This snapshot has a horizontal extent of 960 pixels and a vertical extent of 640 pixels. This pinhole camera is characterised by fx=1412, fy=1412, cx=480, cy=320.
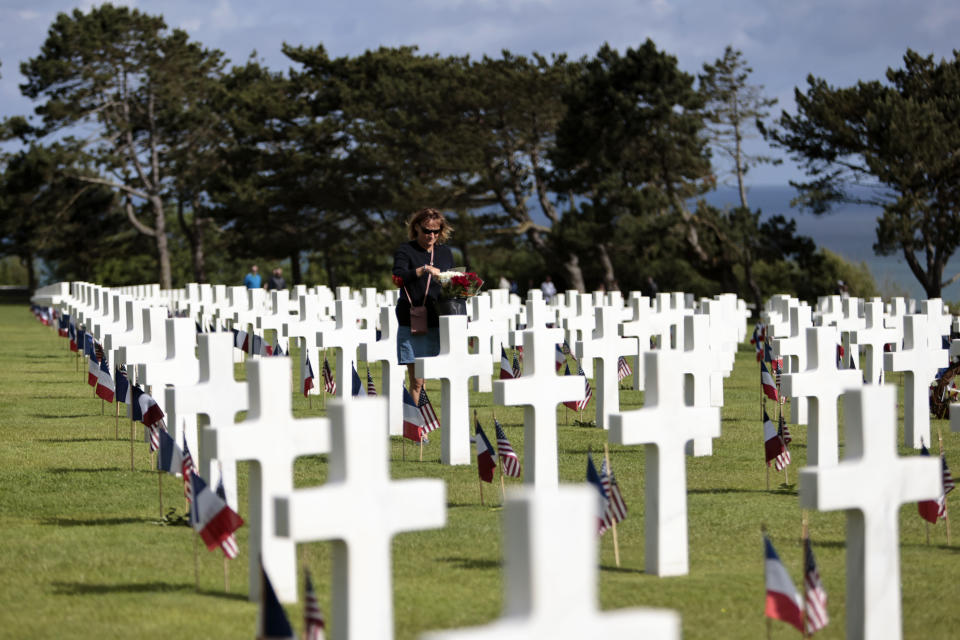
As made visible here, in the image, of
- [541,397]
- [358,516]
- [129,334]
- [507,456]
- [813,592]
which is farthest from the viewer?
[129,334]

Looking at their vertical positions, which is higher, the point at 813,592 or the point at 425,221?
the point at 425,221

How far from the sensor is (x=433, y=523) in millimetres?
4539

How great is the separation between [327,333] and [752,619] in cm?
835

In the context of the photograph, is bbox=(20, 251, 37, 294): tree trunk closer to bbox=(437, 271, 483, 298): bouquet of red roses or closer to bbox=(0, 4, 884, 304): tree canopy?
bbox=(0, 4, 884, 304): tree canopy

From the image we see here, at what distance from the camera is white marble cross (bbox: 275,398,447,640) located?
14.0 feet

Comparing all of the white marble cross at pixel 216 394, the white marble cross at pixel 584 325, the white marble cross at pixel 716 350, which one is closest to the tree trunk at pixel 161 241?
the white marble cross at pixel 584 325

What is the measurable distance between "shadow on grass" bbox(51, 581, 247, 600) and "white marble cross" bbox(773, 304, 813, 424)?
577 cm

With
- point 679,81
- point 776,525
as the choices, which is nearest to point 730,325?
point 776,525

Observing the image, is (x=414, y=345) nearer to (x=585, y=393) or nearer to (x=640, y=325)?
(x=585, y=393)

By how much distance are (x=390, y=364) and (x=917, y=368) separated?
14.1 feet

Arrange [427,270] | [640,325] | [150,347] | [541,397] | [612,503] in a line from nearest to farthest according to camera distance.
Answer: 1. [612,503]
2. [541,397]
3. [150,347]
4. [427,270]
5. [640,325]

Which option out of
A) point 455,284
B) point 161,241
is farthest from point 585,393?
point 161,241

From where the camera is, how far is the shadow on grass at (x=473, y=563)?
6645mm

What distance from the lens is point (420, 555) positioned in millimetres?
6938
